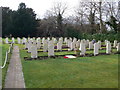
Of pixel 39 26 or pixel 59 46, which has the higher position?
pixel 39 26

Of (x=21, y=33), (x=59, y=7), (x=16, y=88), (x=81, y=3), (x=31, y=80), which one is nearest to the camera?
(x=16, y=88)

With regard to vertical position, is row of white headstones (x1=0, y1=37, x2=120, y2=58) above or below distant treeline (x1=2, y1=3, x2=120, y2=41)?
below

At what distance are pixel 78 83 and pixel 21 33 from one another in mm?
40630

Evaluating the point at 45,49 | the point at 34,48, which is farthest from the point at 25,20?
the point at 34,48

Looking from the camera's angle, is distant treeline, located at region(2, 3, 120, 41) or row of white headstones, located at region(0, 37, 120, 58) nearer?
row of white headstones, located at region(0, 37, 120, 58)

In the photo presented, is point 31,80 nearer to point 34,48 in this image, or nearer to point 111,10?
point 34,48

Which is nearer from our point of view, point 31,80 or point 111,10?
point 31,80

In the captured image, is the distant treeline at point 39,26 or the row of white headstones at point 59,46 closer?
the row of white headstones at point 59,46

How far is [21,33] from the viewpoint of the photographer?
150 ft

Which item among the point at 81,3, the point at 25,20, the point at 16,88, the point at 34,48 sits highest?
the point at 81,3

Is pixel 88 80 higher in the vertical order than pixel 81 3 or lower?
lower

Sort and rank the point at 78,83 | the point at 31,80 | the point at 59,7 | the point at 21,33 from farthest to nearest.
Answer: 1. the point at 59,7
2. the point at 21,33
3. the point at 31,80
4. the point at 78,83

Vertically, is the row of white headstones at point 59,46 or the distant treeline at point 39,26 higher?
the distant treeline at point 39,26

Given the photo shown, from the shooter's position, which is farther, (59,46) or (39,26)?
(39,26)
